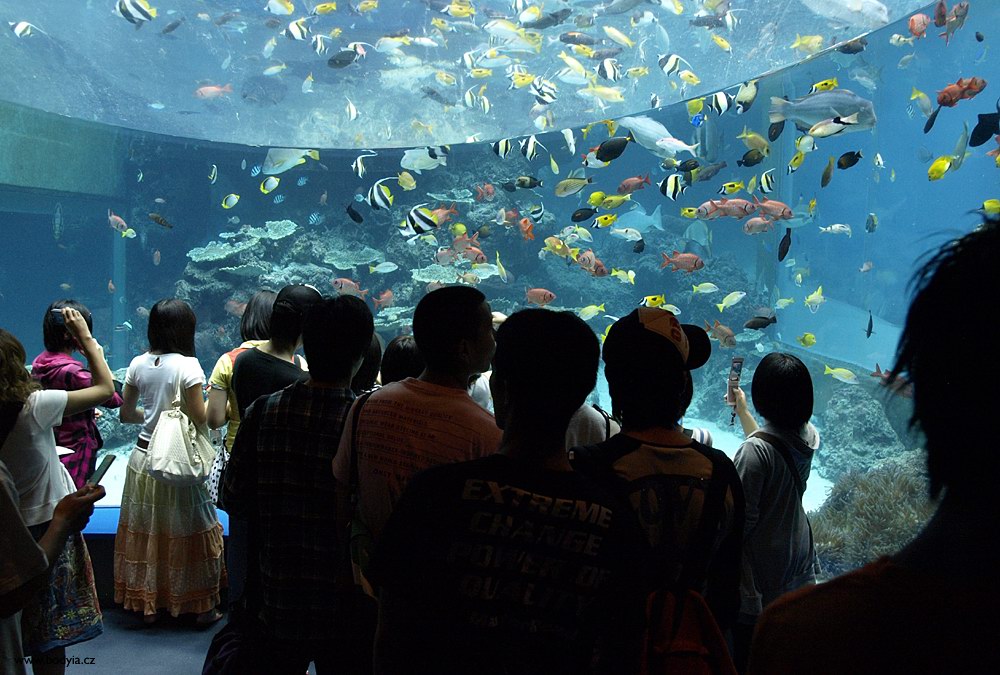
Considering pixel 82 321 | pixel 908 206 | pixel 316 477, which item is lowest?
pixel 316 477

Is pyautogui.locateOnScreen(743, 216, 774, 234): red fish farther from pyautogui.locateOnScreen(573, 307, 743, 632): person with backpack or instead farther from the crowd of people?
Result: pyautogui.locateOnScreen(573, 307, 743, 632): person with backpack

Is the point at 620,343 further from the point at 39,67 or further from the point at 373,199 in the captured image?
the point at 39,67

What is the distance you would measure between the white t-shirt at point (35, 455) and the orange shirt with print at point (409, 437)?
A: 160cm

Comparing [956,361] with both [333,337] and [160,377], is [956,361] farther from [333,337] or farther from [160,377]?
[160,377]

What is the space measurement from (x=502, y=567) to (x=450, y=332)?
0.82 m

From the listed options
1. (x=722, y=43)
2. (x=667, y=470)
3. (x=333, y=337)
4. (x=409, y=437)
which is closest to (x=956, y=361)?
(x=667, y=470)

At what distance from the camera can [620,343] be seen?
1810 millimetres

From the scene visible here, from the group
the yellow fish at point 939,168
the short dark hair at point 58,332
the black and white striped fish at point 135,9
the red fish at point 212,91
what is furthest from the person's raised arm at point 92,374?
the red fish at point 212,91

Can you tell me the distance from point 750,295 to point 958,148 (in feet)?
40.2

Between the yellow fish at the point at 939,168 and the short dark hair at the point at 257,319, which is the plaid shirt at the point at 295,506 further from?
the yellow fish at the point at 939,168

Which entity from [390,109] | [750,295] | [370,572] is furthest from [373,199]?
[750,295]

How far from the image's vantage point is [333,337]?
7.35 ft

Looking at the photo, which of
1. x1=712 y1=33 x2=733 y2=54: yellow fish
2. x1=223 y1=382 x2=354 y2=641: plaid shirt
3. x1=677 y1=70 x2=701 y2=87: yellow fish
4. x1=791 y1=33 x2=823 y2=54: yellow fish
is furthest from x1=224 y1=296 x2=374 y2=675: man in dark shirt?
x1=712 y1=33 x2=733 y2=54: yellow fish

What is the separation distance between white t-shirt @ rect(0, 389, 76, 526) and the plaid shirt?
102cm
